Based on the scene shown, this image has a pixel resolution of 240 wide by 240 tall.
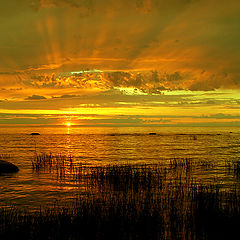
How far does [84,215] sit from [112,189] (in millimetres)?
8170

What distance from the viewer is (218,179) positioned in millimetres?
24688

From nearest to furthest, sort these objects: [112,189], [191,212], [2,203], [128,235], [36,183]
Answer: [128,235] < [191,212] < [2,203] < [112,189] < [36,183]

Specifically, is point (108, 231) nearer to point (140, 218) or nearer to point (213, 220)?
point (140, 218)

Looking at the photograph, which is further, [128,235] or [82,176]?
[82,176]

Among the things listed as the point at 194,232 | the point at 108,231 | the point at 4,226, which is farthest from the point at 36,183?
the point at 194,232

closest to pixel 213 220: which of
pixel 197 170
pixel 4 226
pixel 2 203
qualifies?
pixel 4 226

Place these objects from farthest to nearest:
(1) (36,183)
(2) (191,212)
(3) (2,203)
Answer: (1) (36,183) < (3) (2,203) < (2) (191,212)

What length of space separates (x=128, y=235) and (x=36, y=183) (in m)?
14.7

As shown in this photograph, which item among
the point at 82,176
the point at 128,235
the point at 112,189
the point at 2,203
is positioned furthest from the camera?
the point at 82,176

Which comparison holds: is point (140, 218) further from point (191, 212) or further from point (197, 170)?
point (197, 170)

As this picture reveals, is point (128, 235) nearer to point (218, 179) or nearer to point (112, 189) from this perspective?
point (112, 189)

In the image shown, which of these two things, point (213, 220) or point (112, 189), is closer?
point (213, 220)

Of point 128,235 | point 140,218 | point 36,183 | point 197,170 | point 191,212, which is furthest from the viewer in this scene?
point 197,170

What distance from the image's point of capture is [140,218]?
12023 millimetres
